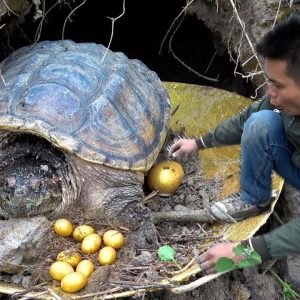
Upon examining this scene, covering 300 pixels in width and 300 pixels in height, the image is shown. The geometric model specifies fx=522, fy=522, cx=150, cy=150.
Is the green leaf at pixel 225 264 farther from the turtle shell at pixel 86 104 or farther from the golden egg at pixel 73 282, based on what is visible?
the turtle shell at pixel 86 104

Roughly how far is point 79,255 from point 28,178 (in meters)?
0.53

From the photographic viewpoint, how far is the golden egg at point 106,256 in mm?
2904

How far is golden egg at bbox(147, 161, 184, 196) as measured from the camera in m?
3.48

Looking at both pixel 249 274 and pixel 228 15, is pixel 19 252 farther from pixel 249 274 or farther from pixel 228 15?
pixel 228 15

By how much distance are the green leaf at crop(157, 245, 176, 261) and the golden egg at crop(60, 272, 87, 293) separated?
18.3 inches

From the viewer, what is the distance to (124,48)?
18.5ft

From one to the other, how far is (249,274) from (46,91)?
67.3 inches

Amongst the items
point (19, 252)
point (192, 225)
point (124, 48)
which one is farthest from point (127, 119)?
point (124, 48)

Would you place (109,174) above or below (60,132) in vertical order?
below

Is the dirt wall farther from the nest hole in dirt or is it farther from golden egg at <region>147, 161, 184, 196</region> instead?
the nest hole in dirt

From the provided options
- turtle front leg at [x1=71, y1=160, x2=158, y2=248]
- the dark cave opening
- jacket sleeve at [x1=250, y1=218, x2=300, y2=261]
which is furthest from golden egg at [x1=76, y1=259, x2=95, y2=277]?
the dark cave opening

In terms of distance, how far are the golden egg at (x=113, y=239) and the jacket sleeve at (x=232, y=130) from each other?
843mm

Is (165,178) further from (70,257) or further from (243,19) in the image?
(243,19)

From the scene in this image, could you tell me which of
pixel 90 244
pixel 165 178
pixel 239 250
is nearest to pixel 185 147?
pixel 165 178
